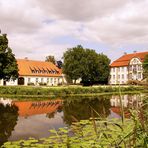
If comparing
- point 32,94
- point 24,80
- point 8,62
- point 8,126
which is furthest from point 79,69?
point 8,126

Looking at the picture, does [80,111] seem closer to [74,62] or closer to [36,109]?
[36,109]

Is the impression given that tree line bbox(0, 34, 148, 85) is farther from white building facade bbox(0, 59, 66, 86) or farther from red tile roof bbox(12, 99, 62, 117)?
red tile roof bbox(12, 99, 62, 117)

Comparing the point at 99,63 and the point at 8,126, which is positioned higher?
the point at 99,63

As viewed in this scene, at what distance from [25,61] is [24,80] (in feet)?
24.2

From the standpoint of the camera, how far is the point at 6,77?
52.7m

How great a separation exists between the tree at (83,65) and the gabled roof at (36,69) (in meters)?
10.5

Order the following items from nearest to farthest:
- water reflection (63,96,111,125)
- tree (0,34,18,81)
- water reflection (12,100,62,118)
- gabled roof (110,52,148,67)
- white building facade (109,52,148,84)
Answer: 1. water reflection (63,96,111,125)
2. water reflection (12,100,62,118)
3. tree (0,34,18,81)
4. white building facade (109,52,148,84)
5. gabled roof (110,52,148,67)

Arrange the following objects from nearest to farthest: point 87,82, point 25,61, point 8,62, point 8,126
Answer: point 8,126 → point 8,62 → point 87,82 → point 25,61

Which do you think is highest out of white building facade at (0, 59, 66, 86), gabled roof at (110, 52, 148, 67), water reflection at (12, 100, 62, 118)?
gabled roof at (110, 52, 148, 67)

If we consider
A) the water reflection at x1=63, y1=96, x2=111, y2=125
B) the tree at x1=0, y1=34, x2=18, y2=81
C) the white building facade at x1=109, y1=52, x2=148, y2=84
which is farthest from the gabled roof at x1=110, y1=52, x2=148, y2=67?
the water reflection at x1=63, y1=96, x2=111, y2=125

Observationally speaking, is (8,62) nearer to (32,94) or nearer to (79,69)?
(32,94)

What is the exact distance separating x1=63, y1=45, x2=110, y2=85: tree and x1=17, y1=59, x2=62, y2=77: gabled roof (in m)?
10.5

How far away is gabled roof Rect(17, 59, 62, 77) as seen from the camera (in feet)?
276

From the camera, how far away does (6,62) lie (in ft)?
171
